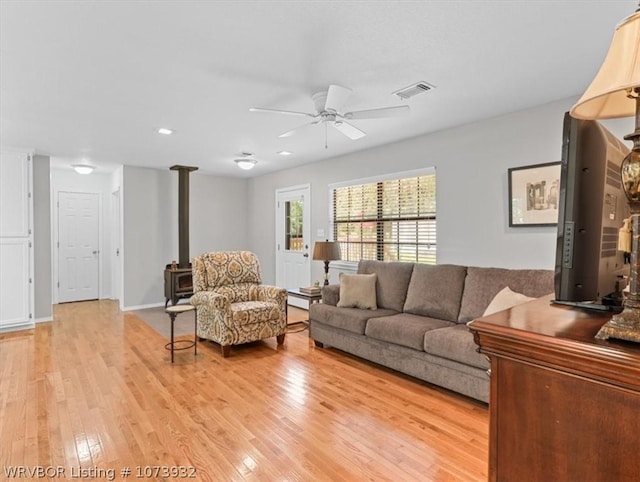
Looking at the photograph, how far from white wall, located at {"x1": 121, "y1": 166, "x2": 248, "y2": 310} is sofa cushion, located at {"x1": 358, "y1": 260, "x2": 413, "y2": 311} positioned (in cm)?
422

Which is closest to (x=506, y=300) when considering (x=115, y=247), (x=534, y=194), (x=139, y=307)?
(x=534, y=194)

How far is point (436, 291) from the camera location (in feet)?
11.7

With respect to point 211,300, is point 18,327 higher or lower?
lower

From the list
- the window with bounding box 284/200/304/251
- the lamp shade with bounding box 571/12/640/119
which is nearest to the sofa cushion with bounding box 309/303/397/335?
the window with bounding box 284/200/304/251

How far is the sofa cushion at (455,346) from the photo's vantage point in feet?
8.68

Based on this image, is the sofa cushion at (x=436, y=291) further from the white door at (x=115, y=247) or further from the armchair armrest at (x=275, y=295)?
the white door at (x=115, y=247)

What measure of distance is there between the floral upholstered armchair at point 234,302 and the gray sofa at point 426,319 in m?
0.47

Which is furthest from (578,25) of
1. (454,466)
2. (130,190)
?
(130,190)

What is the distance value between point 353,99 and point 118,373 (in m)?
3.24

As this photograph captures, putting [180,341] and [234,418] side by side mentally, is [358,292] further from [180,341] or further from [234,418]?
[180,341]

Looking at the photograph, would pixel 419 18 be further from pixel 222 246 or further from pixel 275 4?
pixel 222 246

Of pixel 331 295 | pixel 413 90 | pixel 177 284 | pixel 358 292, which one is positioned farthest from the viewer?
pixel 177 284

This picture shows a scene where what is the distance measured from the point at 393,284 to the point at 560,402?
11.0 feet

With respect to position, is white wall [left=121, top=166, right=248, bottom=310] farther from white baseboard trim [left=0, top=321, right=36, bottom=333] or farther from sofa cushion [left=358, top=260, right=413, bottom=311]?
sofa cushion [left=358, top=260, right=413, bottom=311]
